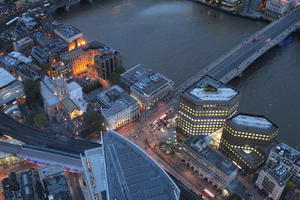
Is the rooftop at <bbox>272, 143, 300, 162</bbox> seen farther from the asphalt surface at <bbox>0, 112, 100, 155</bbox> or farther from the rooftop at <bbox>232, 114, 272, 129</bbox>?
the asphalt surface at <bbox>0, 112, 100, 155</bbox>

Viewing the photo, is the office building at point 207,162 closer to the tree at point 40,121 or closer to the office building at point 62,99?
the office building at point 62,99

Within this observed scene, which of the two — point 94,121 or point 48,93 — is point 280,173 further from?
point 48,93

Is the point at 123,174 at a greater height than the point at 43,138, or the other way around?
the point at 123,174

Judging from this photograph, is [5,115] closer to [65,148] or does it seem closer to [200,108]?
[65,148]

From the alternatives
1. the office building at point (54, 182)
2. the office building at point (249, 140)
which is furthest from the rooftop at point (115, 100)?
the office building at point (249, 140)

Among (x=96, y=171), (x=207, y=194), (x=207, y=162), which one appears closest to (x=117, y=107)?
(x=96, y=171)

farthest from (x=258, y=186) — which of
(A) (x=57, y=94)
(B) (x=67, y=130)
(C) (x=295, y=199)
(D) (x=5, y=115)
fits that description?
(D) (x=5, y=115)
